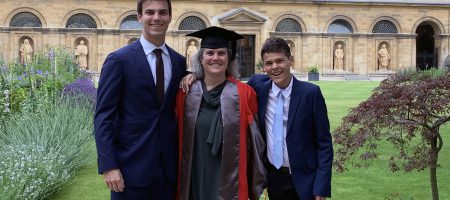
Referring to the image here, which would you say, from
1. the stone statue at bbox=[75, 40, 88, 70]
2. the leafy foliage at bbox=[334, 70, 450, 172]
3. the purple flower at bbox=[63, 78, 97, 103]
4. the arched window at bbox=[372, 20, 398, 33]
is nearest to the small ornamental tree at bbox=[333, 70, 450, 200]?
the leafy foliage at bbox=[334, 70, 450, 172]

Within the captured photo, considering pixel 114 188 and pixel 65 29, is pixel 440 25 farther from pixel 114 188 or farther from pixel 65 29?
pixel 114 188

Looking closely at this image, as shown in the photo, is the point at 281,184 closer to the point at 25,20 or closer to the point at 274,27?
the point at 25,20

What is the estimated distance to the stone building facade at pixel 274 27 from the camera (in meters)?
34.9

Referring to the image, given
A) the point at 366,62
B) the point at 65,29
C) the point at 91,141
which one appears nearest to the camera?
the point at 91,141

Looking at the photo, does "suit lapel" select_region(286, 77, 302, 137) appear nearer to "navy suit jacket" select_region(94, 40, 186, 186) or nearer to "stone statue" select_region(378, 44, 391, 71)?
"navy suit jacket" select_region(94, 40, 186, 186)

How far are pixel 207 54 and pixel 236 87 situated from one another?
0.34 metres

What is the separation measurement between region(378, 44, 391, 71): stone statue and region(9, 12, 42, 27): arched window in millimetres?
21901

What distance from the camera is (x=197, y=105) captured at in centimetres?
467

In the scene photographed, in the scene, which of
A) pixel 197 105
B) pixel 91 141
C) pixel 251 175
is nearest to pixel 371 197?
pixel 251 175

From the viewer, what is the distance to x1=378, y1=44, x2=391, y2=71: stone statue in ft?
132

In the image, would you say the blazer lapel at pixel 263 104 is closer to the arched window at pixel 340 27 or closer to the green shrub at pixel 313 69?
the green shrub at pixel 313 69

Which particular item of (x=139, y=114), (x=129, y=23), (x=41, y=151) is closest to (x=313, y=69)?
(x=129, y=23)

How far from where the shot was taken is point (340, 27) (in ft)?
130

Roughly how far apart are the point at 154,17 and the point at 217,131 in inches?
39.1
